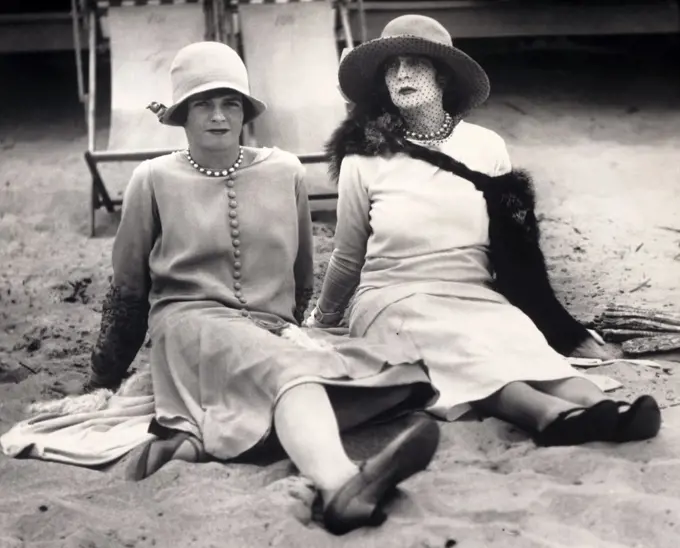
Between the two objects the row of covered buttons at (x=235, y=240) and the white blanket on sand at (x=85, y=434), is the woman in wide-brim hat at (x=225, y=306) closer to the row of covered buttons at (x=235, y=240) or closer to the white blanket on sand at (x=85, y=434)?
the row of covered buttons at (x=235, y=240)

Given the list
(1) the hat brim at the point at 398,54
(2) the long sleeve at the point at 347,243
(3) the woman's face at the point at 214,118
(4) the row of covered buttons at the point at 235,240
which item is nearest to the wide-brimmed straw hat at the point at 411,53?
(1) the hat brim at the point at 398,54

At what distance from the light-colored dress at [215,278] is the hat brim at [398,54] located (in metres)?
0.47

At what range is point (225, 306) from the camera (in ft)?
10.8

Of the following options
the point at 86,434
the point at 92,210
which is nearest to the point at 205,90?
the point at 86,434

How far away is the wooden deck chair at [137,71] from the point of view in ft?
18.2

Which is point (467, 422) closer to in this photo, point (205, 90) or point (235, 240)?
point (235, 240)

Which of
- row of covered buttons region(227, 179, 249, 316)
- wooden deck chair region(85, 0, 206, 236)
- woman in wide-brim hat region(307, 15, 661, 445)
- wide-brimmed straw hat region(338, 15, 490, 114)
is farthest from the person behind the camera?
wooden deck chair region(85, 0, 206, 236)

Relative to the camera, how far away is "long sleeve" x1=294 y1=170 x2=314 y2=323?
11.5 ft

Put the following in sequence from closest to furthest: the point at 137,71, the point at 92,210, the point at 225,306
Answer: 1. the point at 225,306
2. the point at 92,210
3. the point at 137,71

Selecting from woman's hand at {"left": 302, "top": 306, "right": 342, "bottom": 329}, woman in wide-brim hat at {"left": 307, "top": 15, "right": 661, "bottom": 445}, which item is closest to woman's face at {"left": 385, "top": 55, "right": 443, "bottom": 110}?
woman in wide-brim hat at {"left": 307, "top": 15, "right": 661, "bottom": 445}

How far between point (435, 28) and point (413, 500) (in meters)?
1.75

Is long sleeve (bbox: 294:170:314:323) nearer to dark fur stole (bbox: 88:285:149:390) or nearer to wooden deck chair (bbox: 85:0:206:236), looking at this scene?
dark fur stole (bbox: 88:285:149:390)

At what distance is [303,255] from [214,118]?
1.98ft

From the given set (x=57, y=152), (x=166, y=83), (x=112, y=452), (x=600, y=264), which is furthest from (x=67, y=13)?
(x=112, y=452)
